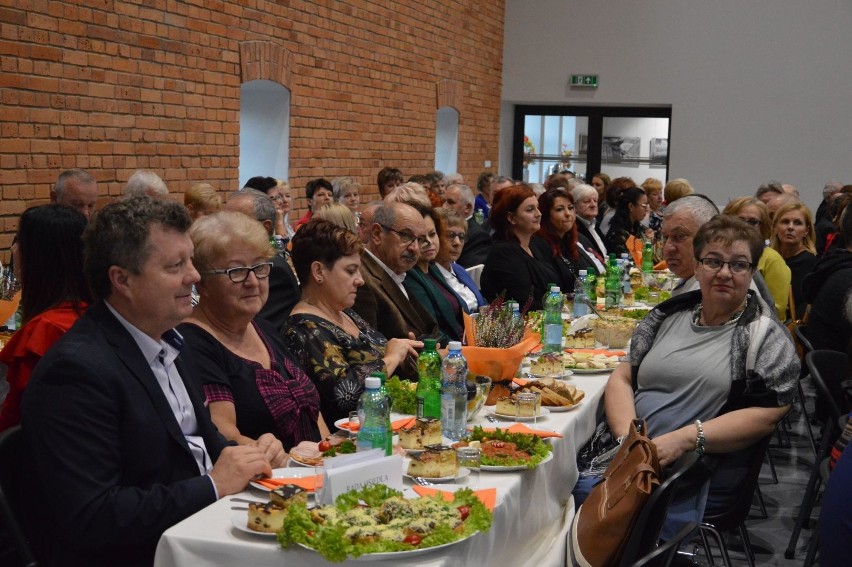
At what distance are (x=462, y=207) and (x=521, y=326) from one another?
19.7 feet

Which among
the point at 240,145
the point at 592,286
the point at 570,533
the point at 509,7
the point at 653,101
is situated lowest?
the point at 570,533

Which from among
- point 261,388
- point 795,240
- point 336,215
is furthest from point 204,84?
point 261,388

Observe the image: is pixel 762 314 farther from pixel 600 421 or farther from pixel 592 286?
pixel 592 286

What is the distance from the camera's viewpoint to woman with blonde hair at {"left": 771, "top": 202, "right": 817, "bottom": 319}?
283 inches

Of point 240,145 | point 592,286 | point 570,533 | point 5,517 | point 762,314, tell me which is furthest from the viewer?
point 240,145

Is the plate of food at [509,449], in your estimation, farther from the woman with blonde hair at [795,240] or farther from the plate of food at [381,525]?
the woman with blonde hair at [795,240]

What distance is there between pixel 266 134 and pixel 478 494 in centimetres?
764

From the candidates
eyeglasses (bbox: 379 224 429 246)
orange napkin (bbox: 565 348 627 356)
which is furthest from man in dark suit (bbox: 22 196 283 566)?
orange napkin (bbox: 565 348 627 356)

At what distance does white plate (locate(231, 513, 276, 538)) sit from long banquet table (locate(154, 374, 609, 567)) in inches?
0.5

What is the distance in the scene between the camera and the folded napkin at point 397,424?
10.2ft

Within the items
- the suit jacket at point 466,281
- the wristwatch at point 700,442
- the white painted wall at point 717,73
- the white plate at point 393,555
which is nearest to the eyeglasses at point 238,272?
the white plate at point 393,555

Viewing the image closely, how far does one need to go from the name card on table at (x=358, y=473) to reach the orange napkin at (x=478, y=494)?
6 centimetres

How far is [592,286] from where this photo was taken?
266 inches

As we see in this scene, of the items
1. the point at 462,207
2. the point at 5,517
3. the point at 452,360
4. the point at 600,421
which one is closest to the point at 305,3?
the point at 462,207
